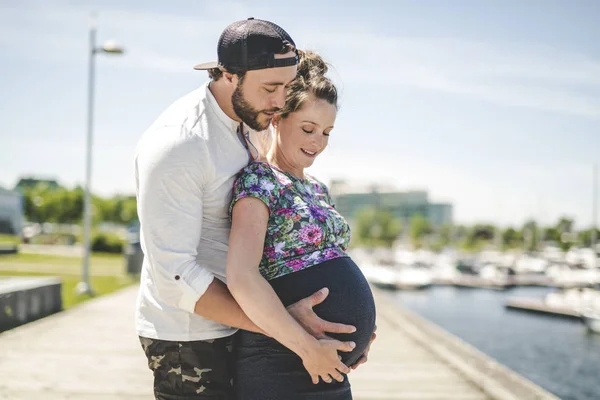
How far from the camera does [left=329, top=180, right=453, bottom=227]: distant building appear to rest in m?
158

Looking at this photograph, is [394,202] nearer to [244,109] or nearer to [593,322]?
[593,322]

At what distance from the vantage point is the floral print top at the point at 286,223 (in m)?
1.87

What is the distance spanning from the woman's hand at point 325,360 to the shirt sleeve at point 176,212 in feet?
1.13

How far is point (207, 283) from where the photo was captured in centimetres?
178

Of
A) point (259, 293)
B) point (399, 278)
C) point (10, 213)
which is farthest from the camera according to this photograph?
point (399, 278)

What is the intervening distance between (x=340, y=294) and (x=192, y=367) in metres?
0.49

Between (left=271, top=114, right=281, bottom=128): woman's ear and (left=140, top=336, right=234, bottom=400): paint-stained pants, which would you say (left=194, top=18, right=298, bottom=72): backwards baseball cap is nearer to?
(left=271, top=114, right=281, bottom=128): woman's ear

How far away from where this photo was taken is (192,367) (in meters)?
1.94

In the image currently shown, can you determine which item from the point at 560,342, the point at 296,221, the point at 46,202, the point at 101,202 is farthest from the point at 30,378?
the point at 101,202

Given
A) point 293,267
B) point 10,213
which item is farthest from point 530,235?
point 293,267

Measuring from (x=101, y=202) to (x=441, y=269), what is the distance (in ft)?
118

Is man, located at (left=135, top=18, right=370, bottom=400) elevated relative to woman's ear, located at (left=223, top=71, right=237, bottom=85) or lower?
lower

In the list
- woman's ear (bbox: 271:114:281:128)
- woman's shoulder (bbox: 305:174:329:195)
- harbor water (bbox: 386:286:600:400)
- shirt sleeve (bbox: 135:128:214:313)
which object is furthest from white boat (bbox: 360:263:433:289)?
shirt sleeve (bbox: 135:128:214:313)

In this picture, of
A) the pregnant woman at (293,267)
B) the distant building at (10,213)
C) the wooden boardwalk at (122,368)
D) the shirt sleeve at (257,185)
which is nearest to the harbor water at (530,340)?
the wooden boardwalk at (122,368)
